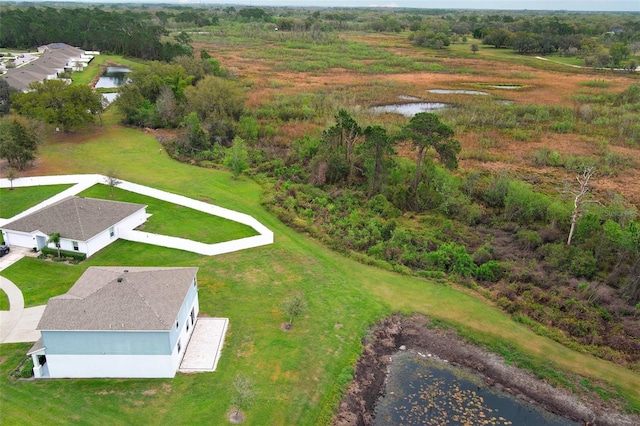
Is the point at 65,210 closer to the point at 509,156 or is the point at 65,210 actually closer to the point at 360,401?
the point at 360,401

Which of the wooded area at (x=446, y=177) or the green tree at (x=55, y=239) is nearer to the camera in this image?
the wooded area at (x=446, y=177)

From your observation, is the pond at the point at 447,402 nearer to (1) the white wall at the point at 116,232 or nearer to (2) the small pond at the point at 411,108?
(1) the white wall at the point at 116,232

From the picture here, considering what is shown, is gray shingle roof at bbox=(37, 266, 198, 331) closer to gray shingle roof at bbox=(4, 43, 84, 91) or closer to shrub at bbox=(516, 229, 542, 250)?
shrub at bbox=(516, 229, 542, 250)

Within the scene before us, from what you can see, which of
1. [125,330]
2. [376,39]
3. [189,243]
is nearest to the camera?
[125,330]

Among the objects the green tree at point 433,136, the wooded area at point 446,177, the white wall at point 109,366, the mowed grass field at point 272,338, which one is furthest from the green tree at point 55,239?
the green tree at point 433,136

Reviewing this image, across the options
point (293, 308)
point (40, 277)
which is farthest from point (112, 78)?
point (293, 308)

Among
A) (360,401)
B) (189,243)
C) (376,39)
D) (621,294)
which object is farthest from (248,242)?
(376,39)
